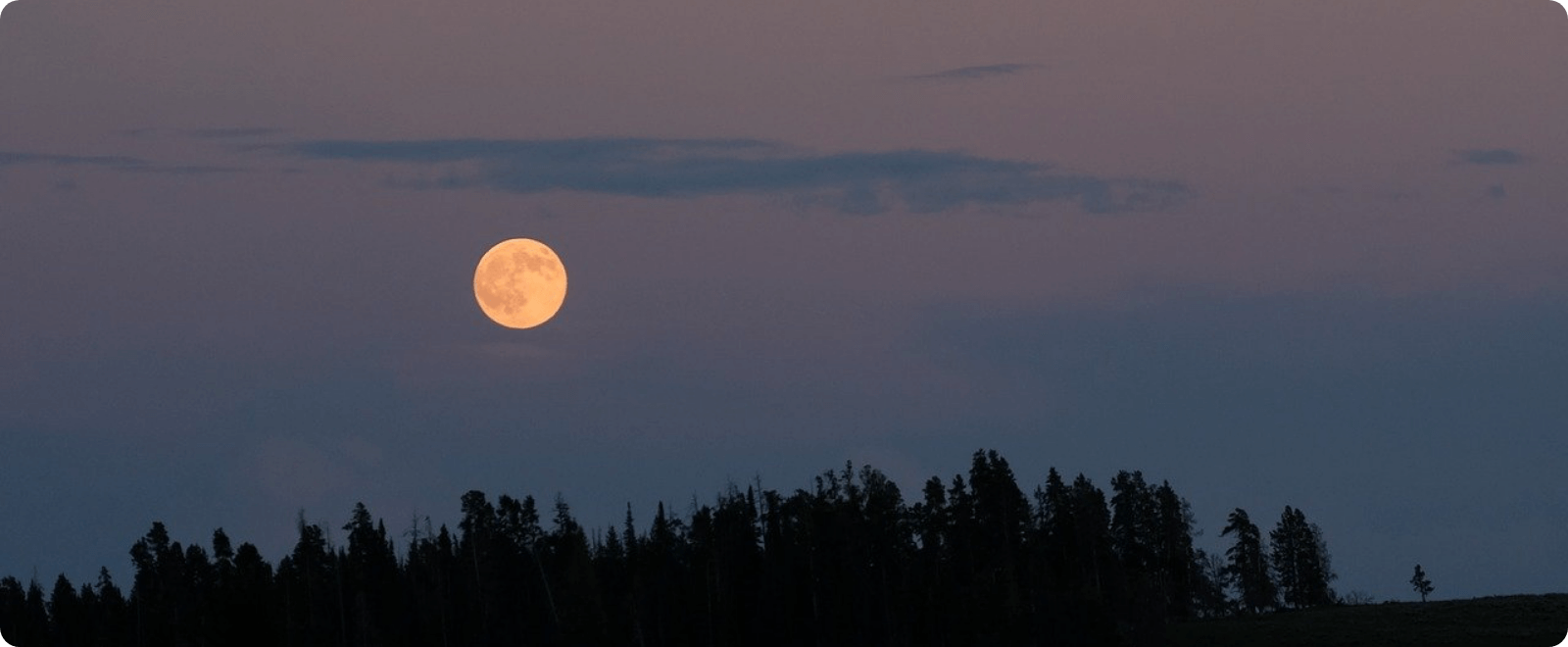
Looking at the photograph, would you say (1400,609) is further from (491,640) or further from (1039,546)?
(491,640)

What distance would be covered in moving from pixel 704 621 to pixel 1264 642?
4780 cm

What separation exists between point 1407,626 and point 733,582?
193 ft

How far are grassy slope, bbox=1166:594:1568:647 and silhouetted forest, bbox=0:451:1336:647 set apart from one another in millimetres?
7385

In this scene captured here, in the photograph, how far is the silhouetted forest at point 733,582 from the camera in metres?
165

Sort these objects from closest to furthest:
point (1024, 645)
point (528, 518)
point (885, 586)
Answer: point (1024, 645), point (885, 586), point (528, 518)

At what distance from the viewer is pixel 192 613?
19162 centimetres

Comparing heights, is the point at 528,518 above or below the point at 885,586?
above

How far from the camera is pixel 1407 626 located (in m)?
174

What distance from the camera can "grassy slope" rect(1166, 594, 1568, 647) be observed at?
163875 millimetres

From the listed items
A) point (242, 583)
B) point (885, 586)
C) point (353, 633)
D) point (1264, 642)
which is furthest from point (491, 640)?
point (1264, 642)

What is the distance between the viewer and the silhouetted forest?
165 metres

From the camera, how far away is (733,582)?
174 meters

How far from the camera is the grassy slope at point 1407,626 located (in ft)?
538

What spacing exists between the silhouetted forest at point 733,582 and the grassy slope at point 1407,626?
7385 millimetres
